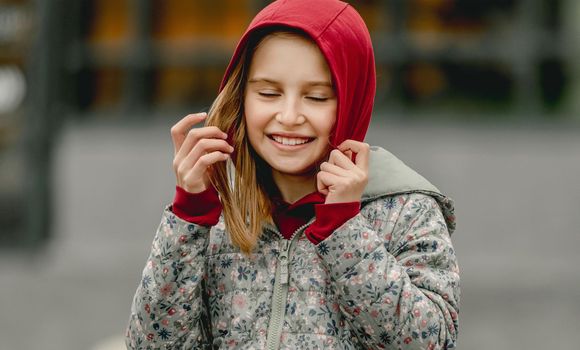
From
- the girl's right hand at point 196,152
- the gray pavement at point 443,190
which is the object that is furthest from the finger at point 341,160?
the gray pavement at point 443,190

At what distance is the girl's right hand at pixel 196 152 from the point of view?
2.46 metres

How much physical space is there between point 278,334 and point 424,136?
6.27 metres

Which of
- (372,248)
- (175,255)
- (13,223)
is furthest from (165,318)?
(13,223)

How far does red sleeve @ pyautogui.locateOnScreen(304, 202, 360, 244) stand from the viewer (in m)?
2.41

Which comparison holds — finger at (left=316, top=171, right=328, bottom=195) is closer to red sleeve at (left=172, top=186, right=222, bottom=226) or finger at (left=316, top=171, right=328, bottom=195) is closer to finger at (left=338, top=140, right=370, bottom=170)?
finger at (left=338, top=140, right=370, bottom=170)

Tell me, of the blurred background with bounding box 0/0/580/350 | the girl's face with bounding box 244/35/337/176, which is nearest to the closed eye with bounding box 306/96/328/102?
the girl's face with bounding box 244/35/337/176

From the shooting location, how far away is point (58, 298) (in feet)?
26.4

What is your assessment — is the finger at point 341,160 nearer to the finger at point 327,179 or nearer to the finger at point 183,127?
the finger at point 327,179

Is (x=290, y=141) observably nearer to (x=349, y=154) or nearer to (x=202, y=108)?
(x=349, y=154)

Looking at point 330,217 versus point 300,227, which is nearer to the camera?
point 330,217

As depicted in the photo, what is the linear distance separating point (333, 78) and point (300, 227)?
0.37 metres

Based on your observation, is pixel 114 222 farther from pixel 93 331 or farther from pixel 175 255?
pixel 175 255

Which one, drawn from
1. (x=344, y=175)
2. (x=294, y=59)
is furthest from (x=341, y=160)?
(x=294, y=59)

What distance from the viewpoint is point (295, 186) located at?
8.73ft
